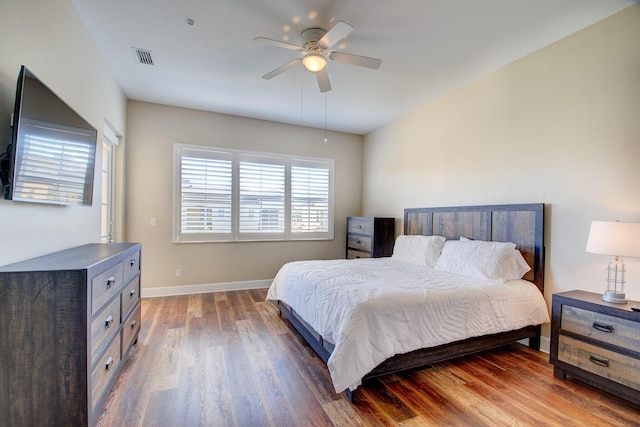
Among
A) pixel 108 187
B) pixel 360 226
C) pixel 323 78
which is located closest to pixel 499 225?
pixel 360 226

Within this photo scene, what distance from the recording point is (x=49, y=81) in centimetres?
207

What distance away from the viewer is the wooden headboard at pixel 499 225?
9.43 ft

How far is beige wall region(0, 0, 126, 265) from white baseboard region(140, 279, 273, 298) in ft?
5.71

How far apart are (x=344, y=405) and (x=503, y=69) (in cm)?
367

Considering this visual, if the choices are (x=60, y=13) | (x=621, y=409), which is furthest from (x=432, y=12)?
(x=621, y=409)

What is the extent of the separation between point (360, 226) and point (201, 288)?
282 cm

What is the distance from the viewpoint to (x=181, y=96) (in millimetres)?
4137

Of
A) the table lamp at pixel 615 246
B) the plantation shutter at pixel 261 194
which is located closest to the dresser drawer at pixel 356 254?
the plantation shutter at pixel 261 194

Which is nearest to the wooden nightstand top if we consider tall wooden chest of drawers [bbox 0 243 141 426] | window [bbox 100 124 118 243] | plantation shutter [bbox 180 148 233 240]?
tall wooden chest of drawers [bbox 0 243 141 426]

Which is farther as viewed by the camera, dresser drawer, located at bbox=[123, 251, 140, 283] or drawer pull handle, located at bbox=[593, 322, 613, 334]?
dresser drawer, located at bbox=[123, 251, 140, 283]

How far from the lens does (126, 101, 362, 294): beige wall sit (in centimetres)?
436

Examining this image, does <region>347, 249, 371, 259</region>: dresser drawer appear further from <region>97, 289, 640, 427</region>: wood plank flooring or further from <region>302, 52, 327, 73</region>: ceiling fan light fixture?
<region>302, 52, 327, 73</region>: ceiling fan light fixture

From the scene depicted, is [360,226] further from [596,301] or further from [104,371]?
[104,371]

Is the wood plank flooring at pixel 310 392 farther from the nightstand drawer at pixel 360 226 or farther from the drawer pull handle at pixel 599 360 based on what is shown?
the nightstand drawer at pixel 360 226
